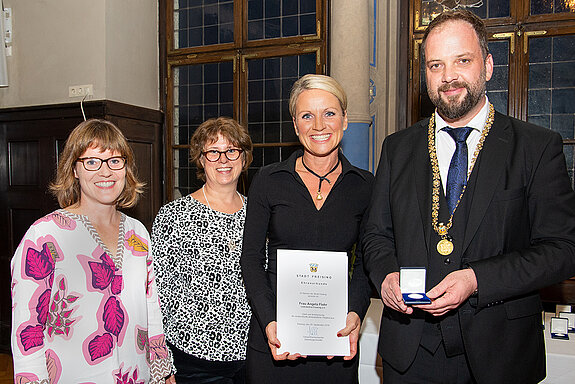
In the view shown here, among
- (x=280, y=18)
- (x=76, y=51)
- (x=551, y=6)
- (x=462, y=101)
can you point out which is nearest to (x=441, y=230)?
(x=462, y=101)

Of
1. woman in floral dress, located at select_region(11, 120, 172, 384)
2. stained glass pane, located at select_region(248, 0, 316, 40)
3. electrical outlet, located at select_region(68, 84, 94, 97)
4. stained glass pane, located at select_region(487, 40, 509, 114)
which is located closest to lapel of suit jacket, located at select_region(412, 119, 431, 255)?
woman in floral dress, located at select_region(11, 120, 172, 384)

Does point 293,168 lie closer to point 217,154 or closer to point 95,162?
point 217,154

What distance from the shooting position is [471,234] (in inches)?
59.2

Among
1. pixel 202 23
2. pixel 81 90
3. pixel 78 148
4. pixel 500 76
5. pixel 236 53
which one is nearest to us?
pixel 78 148

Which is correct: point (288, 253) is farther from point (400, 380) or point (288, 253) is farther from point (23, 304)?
point (23, 304)

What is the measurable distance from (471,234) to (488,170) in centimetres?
22

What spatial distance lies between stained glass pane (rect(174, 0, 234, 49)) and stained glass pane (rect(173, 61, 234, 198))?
0.86ft

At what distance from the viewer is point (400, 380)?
1.63 meters

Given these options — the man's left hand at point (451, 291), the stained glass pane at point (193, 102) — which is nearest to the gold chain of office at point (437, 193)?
the man's left hand at point (451, 291)

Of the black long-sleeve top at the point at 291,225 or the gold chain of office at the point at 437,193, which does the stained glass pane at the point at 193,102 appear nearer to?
the black long-sleeve top at the point at 291,225

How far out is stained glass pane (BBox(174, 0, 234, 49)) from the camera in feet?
16.4

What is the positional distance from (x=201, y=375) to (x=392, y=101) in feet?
10.2

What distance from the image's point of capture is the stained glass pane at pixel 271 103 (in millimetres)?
4730

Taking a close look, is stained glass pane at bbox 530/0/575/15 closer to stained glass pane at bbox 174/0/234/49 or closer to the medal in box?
stained glass pane at bbox 174/0/234/49
